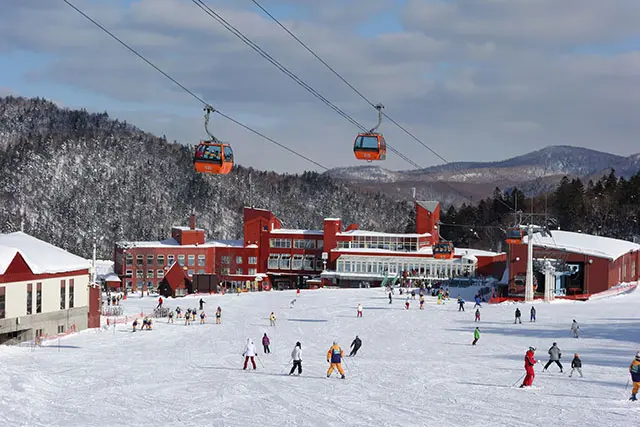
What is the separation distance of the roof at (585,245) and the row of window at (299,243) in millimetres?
27138

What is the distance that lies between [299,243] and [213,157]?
63.2 meters

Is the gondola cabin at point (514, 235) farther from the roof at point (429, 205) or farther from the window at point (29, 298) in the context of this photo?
the roof at point (429, 205)

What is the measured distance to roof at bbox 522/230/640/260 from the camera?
65375 mm

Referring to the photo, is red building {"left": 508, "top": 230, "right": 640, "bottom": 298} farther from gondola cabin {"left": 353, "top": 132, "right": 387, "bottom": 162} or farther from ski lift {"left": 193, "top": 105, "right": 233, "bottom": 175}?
ski lift {"left": 193, "top": 105, "right": 233, "bottom": 175}

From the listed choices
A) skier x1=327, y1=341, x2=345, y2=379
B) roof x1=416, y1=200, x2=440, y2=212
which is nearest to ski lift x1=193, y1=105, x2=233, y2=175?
skier x1=327, y1=341, x2=345, y2=379

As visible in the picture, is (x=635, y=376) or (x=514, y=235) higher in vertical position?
(x=514, y=235)

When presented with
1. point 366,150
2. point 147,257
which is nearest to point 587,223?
point 147,257

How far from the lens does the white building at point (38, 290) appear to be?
3781 centimetres

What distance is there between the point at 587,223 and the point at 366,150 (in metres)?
98.5

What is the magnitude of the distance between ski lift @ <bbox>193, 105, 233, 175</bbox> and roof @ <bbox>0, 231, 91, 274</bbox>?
1195 cm

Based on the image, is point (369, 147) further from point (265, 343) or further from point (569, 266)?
point (569, 266)

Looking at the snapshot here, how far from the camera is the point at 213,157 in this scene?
31.5m

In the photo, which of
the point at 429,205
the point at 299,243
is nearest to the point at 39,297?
the point at 299,243

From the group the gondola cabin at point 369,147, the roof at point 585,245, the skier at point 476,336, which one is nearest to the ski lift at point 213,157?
the gondola cabin at point 369,147
